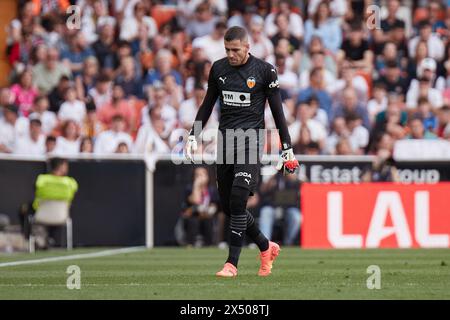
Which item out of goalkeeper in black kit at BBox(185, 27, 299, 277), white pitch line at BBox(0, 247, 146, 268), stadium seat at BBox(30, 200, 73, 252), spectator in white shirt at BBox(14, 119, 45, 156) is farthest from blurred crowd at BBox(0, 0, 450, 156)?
goalkeeper in black kit at BBox(185, 27, 299, 277)

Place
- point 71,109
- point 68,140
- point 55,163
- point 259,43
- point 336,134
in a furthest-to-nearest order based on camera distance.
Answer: point 259,43, point 71,109, point 336,134, point 68,140, point 55,163

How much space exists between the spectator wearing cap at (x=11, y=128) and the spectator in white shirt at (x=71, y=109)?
2.64ft

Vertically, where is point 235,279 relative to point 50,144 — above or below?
below

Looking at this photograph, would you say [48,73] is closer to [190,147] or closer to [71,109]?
[71,109]

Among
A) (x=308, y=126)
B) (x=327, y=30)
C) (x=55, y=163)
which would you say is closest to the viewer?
(x=55, y=163)

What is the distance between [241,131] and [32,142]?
32.9 ft

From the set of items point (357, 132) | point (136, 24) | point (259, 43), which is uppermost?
point (136, 24)

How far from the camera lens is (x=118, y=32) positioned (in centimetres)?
2377

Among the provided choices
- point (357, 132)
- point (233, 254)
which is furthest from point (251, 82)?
point (357, 132)

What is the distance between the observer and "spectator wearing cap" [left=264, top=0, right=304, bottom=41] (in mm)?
23500

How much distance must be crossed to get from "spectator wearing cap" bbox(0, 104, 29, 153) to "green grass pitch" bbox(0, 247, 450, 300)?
15.2 feet

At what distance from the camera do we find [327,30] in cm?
2352

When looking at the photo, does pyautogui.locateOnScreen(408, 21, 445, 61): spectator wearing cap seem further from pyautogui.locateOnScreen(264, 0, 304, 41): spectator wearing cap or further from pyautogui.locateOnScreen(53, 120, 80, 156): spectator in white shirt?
pyautogui.locateOnScreen(53, 120, 80, 156): spectator in white shirt
